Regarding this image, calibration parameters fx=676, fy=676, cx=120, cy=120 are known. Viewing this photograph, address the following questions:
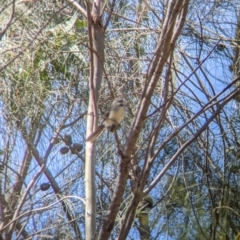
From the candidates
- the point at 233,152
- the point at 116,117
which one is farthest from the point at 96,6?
the point at 233,152

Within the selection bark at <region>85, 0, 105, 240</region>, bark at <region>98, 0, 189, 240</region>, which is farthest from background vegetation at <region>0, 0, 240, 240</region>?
bark at <region>98, 0, 189, 240</region>

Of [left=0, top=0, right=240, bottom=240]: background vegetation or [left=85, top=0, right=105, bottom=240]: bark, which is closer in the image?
[left=85, top=0, right=105, bottom=240]: bark

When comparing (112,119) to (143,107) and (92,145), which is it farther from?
(143,107)

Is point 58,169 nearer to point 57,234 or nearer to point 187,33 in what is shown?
point 57,234

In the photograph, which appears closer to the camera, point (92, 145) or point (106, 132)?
point (92, 145)

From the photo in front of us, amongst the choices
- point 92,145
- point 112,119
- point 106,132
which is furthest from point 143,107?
point 106,132

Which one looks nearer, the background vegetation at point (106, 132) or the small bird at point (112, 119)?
the small bird at point (112, 119)

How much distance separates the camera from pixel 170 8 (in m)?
1.41

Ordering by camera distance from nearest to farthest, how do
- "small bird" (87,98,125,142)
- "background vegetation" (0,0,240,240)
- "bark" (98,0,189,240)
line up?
"bark" (98,0,189,240), "small bird" (87,98,125,142), "background vegetation" (0,0,240,240)

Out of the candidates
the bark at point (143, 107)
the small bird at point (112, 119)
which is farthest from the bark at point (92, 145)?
the bark at point (143, 107)

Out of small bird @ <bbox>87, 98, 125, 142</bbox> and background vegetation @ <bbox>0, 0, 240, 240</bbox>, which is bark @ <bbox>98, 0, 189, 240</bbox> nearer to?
small bird @ <bbox>87, 98, 125, 142</bbox>

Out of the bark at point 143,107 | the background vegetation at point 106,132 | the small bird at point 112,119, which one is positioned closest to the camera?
the bark at point 143,107

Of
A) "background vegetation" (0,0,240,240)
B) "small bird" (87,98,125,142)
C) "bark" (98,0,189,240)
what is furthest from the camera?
"background vegetation" (0,0,240,240)

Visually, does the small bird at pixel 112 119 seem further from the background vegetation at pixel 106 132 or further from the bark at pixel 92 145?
the background vegetation at pixel 106 132
